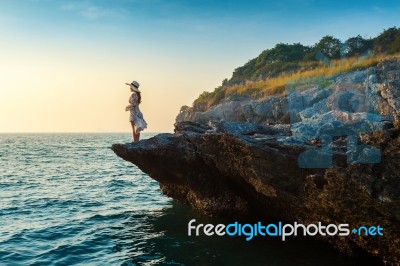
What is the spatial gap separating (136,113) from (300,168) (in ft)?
26.9

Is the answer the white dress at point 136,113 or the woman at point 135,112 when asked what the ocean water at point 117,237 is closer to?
the woman at point 135,112

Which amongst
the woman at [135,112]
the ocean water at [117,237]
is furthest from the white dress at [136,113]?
the ocean water at [117,237]

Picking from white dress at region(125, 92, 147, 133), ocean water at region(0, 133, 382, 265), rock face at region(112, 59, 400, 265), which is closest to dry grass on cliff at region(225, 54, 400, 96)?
rock face at region(112, 59, 400, 265)

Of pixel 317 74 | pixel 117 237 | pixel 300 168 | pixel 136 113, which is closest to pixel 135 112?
pixel 136 113

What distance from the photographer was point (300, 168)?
1106cm

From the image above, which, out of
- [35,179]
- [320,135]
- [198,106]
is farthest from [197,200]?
[198,106]

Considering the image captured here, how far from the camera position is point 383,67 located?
816 inches

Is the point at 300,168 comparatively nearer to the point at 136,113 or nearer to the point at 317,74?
the point at 136,113

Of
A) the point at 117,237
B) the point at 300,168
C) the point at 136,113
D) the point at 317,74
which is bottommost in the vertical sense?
the point at 117,237

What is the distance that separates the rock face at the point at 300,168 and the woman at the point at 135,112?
54.3 inches

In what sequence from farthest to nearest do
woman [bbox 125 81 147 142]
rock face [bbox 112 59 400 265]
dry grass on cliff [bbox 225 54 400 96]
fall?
dry grass on cliff [bbox 225 54 400 96] < woman [bbox 125 81 147 142] < rock face [bbox 112 59 400 265]

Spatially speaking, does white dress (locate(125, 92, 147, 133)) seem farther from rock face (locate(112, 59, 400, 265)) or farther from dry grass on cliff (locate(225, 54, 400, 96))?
dry grass on cliff (locate(225, 54, 400, 96))

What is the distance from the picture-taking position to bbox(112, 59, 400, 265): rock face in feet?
30.7

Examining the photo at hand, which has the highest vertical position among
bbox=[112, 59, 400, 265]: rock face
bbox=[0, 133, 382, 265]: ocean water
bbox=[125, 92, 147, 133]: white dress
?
bbox=[125, 92, 147, 133]: white dress
